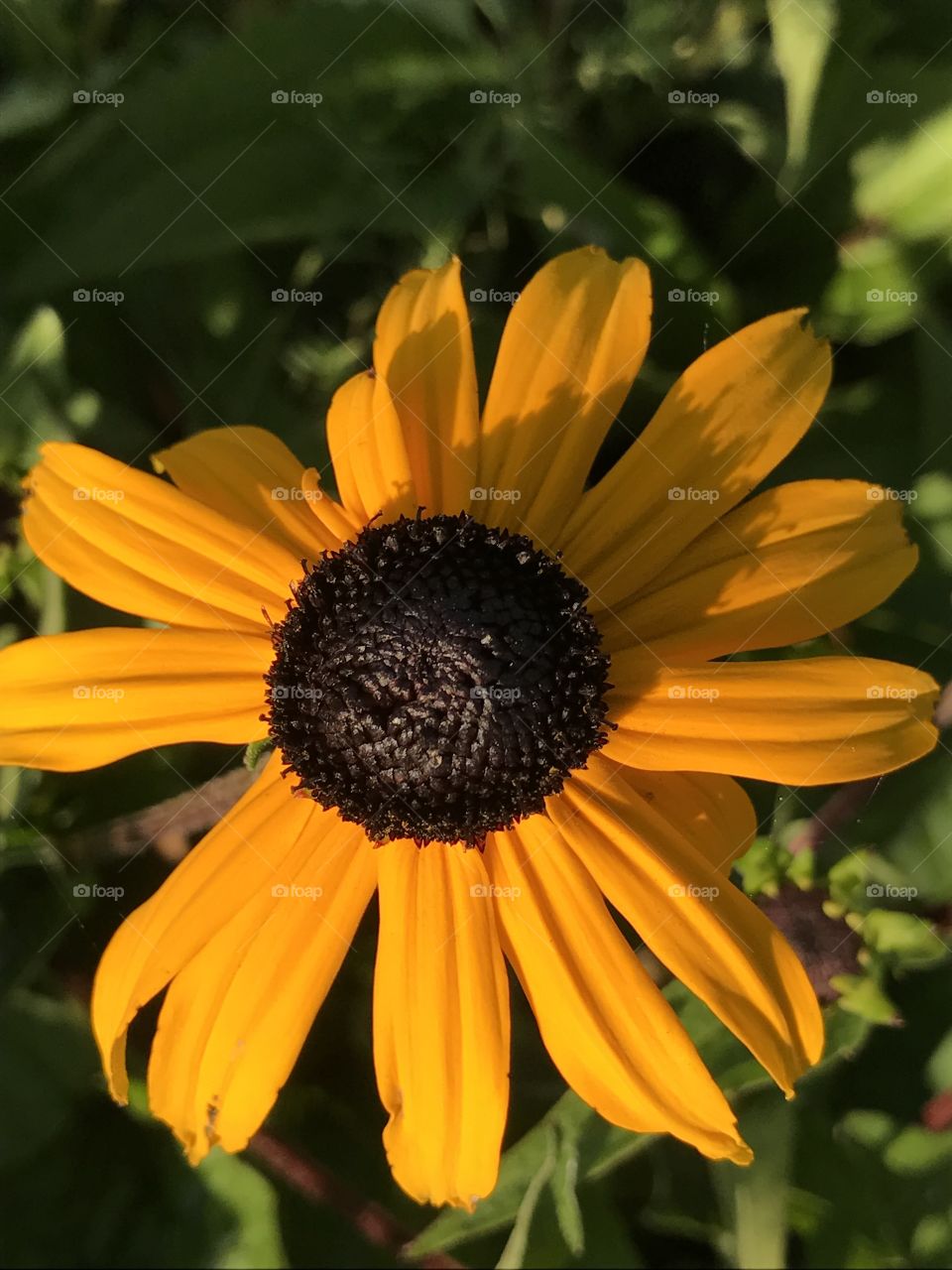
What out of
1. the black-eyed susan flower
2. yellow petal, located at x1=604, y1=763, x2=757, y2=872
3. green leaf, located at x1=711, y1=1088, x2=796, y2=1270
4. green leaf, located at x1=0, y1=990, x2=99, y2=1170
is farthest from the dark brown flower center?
green leaf, located at x1=0, y1=990, x2=99, y2=1170

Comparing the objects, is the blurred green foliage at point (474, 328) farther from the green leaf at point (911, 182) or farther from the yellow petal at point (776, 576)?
the yellow petal at point (776, 576)

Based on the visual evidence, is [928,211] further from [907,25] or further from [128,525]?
[128,525]

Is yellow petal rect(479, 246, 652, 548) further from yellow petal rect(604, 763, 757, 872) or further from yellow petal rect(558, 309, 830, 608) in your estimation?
yellow petal rect(604, 763, 757, 872)

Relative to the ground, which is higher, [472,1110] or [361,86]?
[361,86]

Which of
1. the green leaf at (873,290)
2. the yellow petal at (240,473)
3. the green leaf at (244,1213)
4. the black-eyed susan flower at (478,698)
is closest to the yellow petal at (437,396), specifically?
the black-eyed susan flower at (478,698)

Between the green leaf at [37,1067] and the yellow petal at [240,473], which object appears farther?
the green leaf at [37,1067]

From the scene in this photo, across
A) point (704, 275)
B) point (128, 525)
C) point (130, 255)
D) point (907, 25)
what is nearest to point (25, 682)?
point (128, 525)
